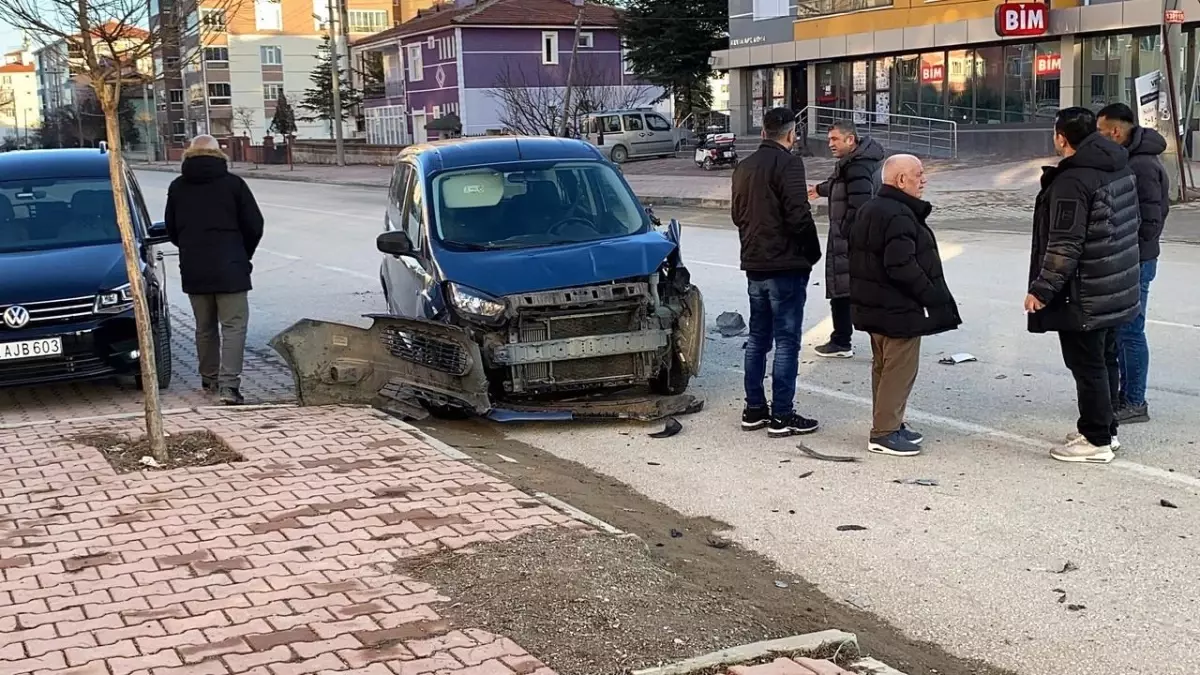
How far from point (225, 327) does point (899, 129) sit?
106 ft

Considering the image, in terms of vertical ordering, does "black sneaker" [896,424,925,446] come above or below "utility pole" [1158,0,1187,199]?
below

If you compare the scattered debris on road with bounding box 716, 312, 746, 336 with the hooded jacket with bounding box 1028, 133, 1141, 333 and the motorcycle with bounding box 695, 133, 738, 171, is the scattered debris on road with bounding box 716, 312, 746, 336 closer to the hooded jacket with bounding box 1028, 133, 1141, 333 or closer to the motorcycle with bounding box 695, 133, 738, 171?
the hooded jacket with bounding box 1028, 133, 1141, 333

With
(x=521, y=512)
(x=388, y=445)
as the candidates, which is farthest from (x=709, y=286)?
(x=521, y=512)

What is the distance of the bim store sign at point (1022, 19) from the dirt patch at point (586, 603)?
28.9m

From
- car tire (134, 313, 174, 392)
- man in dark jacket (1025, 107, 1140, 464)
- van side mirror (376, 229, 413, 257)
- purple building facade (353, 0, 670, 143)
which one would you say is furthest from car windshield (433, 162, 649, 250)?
purple building facade (353, 0, 670, 143)

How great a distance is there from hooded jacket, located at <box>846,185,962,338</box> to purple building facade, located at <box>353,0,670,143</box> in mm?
51657

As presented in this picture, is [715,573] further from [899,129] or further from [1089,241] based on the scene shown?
[899,129]

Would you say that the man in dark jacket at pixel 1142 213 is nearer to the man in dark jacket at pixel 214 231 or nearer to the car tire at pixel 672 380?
the car tire at pixel 672 380

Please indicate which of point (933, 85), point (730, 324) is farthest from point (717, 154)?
point (730, 324)

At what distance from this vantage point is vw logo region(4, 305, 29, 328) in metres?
8.42

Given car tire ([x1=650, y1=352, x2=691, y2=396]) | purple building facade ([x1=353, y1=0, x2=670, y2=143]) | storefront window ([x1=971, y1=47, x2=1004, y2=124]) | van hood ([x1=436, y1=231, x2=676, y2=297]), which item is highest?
purple building facade ([x1=353, y1=0, x2=670, y2=143])

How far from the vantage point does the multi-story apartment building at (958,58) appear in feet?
102

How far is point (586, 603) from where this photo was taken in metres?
4.53

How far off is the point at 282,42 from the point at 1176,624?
318 feet
